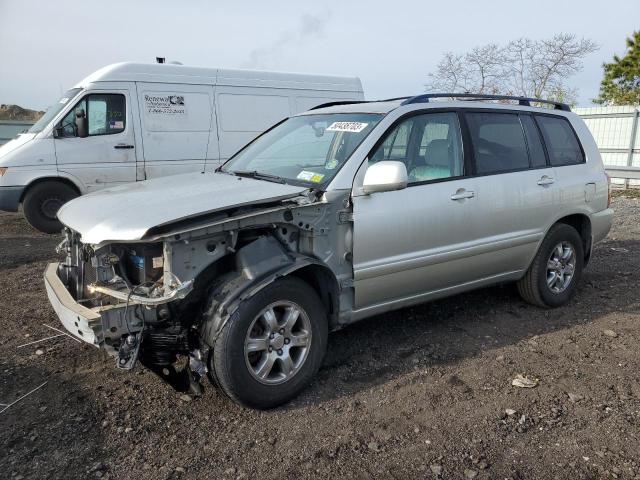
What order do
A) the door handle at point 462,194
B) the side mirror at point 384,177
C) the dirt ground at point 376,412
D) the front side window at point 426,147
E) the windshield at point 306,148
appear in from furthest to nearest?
the door handle at point 462,194 < the front side window at point 426,147 < the windshield at point 306,148 < the side mirror at point 384,177 < the dirt ground at point 376,412

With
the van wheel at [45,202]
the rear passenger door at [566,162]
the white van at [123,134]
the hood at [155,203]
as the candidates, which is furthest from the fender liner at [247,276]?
the van wheel at [45,202]

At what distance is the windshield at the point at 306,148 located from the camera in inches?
148

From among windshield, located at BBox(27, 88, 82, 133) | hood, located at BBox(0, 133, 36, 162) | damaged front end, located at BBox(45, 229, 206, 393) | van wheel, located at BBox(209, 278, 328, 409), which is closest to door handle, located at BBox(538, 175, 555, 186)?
van wheel, located at BBox(209, 278, 328, 409)

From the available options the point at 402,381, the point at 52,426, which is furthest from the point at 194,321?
the point at 402,381

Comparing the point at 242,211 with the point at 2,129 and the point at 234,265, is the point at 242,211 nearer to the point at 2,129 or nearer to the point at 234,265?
the point at 234,265

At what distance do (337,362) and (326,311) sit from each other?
52cm

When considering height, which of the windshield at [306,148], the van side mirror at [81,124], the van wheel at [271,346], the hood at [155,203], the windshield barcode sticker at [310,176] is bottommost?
the van wheel at [271,346]

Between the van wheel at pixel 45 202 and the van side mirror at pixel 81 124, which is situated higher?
the van side mirror at pixel 81 124

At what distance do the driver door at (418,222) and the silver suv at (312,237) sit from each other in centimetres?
1

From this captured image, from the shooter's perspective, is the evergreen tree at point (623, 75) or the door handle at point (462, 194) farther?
the evergreen tree at point (623, 75)

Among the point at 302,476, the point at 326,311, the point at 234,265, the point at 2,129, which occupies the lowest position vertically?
the point at 302,476

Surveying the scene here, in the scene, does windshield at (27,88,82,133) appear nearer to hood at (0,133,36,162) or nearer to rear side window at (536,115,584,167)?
hood at (0,133,36,162)

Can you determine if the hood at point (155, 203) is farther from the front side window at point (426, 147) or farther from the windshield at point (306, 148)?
the front side window at point (426, 147)

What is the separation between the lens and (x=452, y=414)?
321 centimetres
